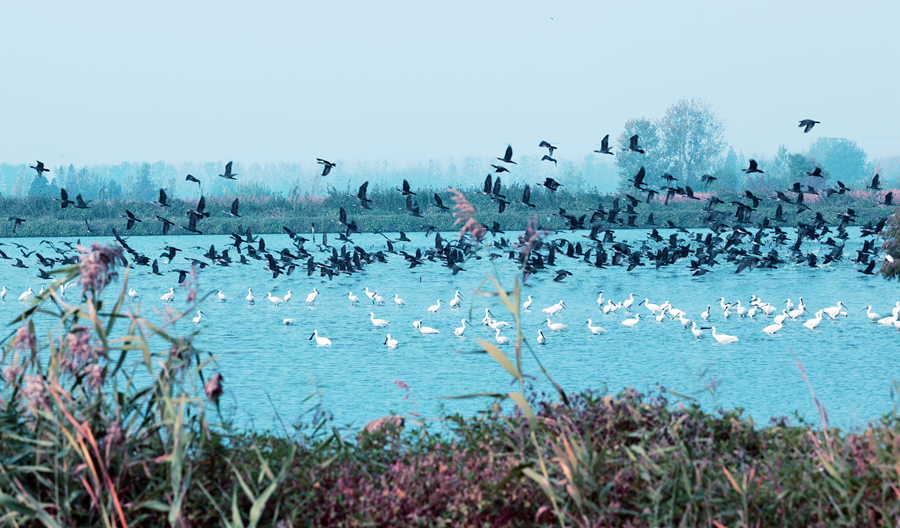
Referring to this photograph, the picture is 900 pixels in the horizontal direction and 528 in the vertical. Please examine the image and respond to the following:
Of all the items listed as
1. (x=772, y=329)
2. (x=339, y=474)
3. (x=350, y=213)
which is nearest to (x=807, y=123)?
(x=772, y=329)

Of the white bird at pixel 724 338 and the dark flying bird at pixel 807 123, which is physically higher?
the dark flying bird at pixel 807 123

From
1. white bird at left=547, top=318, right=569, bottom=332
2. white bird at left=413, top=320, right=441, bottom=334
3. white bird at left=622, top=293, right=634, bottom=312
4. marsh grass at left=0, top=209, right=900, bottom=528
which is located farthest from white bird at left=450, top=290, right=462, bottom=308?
marsh grass at left=0, top=209, right=900, bottom=528

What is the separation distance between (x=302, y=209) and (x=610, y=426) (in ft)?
210

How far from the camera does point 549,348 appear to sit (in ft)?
66.9

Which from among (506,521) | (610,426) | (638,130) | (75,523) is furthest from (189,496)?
(638,130)

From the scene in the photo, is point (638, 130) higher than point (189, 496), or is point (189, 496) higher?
point (638, 130)

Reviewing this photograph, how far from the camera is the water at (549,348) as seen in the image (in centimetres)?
1394

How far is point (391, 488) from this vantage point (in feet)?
18.9

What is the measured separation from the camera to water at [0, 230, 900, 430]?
13.9 m

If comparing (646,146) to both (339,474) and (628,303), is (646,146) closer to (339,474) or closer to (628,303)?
(628,303)

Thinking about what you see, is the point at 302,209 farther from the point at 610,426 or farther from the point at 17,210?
the point at 610,426

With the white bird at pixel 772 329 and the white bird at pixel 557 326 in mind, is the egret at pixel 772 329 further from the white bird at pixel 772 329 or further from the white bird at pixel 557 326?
the white bird at pixel 557 326

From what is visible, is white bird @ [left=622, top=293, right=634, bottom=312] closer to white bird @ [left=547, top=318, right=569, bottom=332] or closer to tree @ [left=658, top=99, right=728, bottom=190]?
white bird @ [left=547, top=318, right=569, bottom=332]

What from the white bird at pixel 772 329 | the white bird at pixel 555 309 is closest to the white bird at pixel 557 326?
the white bird at pixel 555 309
